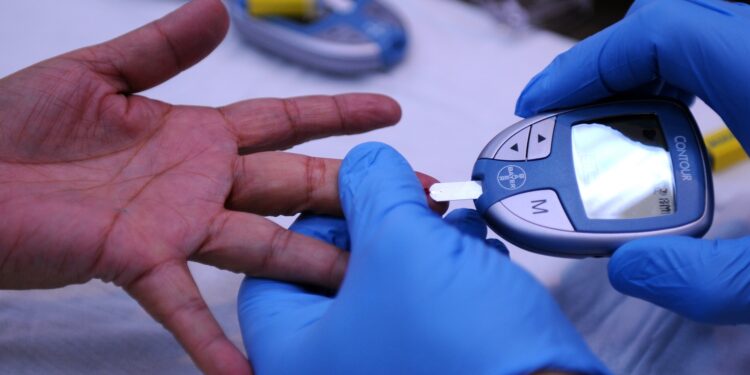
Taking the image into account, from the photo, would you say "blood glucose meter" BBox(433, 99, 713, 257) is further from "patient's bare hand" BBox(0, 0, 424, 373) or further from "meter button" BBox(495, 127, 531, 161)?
"patient's bare hand" BBox(0, 0, 424, 373)

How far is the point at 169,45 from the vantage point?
796mm

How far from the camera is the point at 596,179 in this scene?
684 millimetres

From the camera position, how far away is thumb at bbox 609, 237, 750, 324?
616mm

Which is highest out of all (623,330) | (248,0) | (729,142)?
(248,0)

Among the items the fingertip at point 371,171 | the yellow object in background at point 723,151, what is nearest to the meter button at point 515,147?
the fingertip at point 371,171

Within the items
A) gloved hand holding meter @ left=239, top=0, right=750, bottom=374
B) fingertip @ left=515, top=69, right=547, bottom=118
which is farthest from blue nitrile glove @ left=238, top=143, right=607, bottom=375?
fingertip @ left=515, top=69, right=547, bottom=118

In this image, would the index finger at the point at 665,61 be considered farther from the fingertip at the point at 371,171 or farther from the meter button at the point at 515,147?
the fingertip at the point at 371,171

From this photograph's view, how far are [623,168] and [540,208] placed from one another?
11cm

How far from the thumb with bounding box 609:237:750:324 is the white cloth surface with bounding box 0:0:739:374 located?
124 mm

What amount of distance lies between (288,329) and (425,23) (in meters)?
0.70

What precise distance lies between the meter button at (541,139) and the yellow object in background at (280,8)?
1.59ft

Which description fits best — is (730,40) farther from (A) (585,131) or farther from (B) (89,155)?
(B) (89,155)

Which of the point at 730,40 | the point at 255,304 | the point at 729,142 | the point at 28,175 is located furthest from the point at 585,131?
the point at 28,175

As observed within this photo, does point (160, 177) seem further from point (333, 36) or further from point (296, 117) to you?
point (333, 36)
